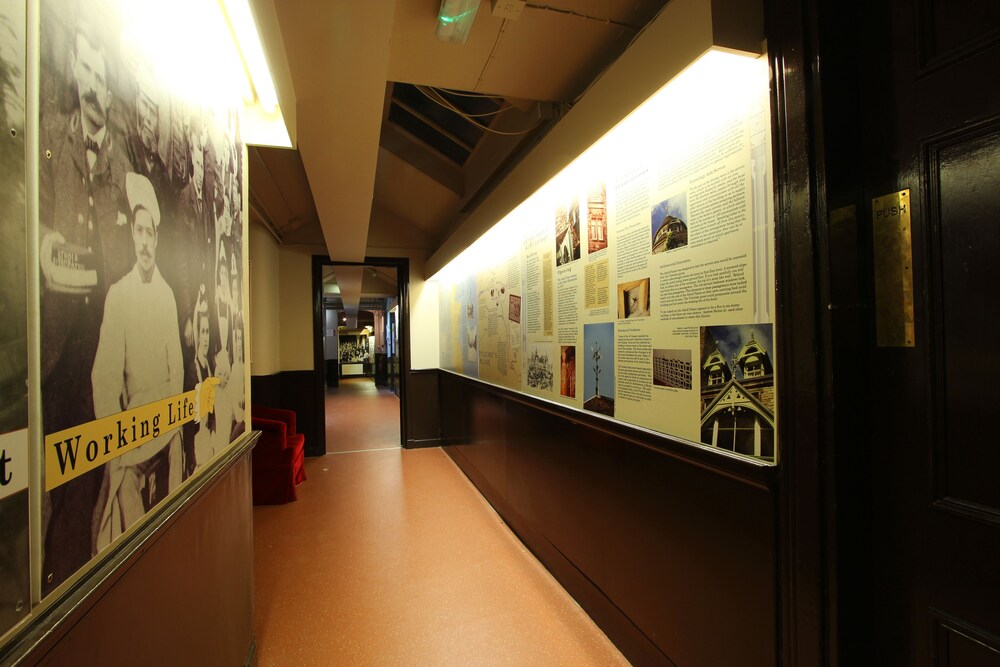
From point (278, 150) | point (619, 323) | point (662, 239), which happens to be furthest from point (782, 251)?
point (278, 150)

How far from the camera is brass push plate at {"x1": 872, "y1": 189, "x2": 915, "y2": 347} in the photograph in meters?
1.04

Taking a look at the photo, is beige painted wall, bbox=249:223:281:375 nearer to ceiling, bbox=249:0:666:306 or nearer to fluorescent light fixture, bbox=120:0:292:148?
ceiling, bbox=249:0:666:306

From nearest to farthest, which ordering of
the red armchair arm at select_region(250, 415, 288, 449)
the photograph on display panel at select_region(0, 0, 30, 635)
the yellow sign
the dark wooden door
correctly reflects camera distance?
the photograph on display panel at select_region(0, 0, 30, 635) < the yellow sign < the dark wooden door < the red armchair arm at select_region(250, 415, 288, 449)

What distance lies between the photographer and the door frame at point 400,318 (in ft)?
18.6

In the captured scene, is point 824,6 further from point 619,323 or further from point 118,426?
point 118,426

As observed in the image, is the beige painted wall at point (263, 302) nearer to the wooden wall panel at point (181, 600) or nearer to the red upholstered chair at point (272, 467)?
the red upholstered chair at point (272, 467)

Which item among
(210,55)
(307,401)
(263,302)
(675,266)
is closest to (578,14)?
(675,266)

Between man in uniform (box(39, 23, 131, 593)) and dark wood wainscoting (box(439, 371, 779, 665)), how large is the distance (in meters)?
1.54

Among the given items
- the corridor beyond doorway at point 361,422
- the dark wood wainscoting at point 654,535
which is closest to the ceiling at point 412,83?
the dark wood wainscoting at point 654,535

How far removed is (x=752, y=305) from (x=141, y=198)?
161 cm

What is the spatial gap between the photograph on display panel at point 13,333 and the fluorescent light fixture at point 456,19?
5.01 feet

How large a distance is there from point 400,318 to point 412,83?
159 inches

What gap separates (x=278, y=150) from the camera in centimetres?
394

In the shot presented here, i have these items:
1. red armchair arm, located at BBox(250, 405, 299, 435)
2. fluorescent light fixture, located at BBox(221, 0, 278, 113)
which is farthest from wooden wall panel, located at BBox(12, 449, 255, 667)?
red armchair arm, located at BBox(250, 405, 299, 435)
